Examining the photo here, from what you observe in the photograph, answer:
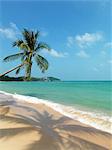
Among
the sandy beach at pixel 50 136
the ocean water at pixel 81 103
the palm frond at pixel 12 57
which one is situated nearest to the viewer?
the sandy beach at pixel 50 136

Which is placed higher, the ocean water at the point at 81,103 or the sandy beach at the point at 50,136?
the ocean water at the point at 81,103

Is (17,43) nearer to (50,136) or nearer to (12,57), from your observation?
(12,57)

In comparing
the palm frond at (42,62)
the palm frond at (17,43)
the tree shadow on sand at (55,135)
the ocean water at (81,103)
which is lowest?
the tree shadow on sand at (55,135)

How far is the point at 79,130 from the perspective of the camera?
16.6ft

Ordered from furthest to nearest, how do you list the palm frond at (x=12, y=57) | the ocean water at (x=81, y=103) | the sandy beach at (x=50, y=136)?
1. the palm frond at (x=12, y=57)
2. the ocean water at (x=81, y=103)
3. the sandy beach at (x=50, y=136)

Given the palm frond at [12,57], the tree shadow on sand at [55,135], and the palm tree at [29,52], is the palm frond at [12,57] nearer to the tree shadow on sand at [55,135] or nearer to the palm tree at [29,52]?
the palm tree at [29,52]

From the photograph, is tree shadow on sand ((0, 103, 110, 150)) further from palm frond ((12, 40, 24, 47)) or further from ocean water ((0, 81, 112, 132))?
palm frond ((12, 40, 24, 47))

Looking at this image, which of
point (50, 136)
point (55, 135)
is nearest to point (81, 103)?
point (55, 135)

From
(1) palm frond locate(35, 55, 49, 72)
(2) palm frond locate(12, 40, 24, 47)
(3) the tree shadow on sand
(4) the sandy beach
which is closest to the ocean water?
(4) the sandy beach

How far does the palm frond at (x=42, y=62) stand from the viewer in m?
8.05

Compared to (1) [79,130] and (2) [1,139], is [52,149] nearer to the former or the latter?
(2) [1,139]

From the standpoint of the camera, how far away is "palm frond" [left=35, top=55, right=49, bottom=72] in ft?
26.4

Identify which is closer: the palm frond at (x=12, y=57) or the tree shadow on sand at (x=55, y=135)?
the tree shadow on sand at (x=55, y=135)

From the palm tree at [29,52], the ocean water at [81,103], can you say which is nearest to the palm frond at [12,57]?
the palm tree at [29,52]
